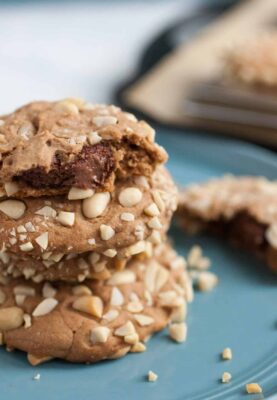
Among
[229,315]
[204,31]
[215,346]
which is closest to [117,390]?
[215,346]

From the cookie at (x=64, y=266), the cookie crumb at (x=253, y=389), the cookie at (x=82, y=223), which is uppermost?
the cookie at (x=82, y=223)

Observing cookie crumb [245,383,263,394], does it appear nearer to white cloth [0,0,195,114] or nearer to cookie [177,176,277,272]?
cookie [177,176,277,272]

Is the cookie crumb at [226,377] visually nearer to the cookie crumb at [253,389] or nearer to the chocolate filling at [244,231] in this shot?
the cookie crumb at [253,389]

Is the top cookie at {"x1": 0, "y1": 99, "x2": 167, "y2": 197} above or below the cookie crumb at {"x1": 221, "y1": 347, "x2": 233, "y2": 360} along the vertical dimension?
above

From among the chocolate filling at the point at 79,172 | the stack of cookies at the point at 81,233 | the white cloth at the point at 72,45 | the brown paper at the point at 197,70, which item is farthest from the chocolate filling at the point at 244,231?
Result: the white cloth at the point at 72,45

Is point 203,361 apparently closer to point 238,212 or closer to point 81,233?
point 81,233

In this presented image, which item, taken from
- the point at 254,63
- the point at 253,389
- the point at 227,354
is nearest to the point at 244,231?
the point at 227,354

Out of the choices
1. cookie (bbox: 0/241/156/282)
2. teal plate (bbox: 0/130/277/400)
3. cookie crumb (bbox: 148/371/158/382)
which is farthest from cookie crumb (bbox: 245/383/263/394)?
cookie (bbox: 0/241/156/282)
